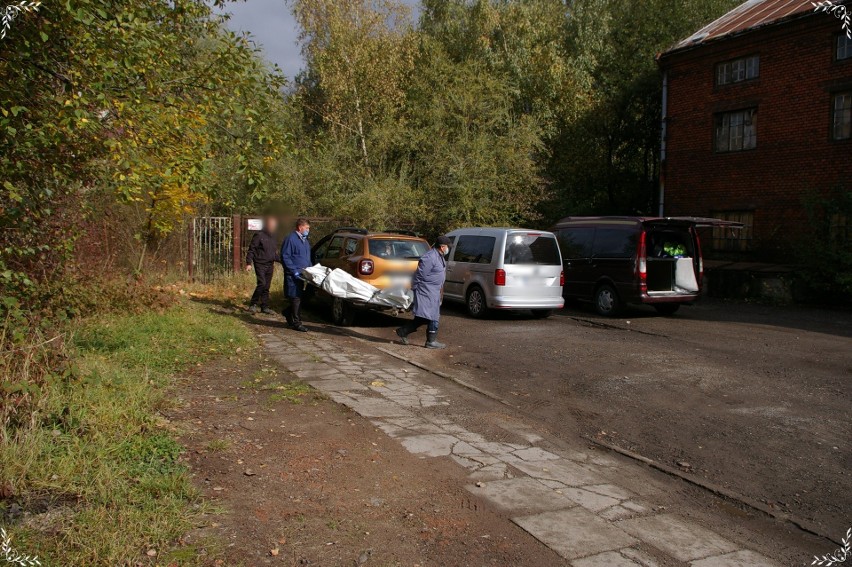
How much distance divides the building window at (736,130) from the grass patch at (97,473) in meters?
19.3

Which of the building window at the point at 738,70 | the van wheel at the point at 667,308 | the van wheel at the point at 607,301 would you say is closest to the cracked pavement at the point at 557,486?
the van wheel at the point at 607,301

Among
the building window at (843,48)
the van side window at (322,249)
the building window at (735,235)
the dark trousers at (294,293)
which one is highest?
the building window at (843,48)

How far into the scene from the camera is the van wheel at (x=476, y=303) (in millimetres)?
13531

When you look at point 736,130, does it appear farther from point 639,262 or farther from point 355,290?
point 355,290

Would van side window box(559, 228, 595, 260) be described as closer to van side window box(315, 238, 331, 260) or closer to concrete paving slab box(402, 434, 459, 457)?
van side window box(315, 238, 331, 260)

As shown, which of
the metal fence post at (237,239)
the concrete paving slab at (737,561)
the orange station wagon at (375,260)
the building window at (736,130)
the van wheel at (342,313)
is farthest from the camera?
the building window at (736,130)

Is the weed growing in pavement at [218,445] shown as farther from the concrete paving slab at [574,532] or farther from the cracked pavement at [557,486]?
the concrete paving slab at [574,532]

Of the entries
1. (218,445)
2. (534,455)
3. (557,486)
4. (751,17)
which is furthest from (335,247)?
(751,17)

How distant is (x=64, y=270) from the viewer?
8164 millimetres

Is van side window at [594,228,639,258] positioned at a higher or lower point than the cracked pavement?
higher

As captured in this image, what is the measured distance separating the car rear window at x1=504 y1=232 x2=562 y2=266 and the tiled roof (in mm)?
11524

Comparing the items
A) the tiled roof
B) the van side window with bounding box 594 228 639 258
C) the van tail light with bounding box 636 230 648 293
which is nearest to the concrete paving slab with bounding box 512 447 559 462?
the van tail light with bounding box 636 230 648 293

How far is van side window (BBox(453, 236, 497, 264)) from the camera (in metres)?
13.4

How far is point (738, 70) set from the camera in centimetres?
2122
